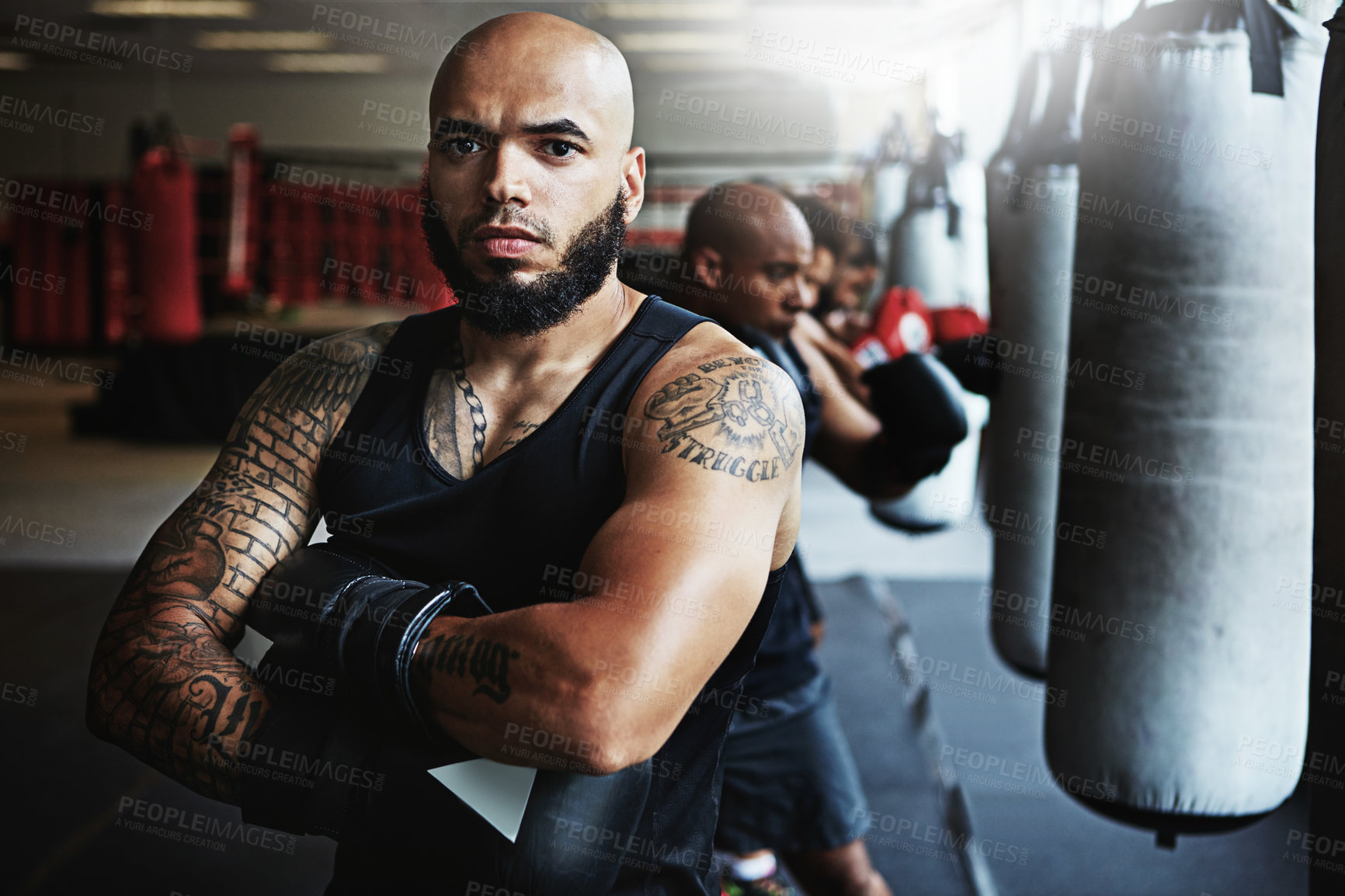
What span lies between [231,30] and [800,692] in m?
12.3

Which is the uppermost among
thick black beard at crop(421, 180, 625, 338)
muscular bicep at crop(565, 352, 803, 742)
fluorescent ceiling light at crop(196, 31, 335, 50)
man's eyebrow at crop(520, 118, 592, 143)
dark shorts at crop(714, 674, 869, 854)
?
fluorescent ceiling light at crop(196, 31, 335, 50)

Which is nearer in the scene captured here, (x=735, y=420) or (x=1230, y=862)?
(x=735, y=420)

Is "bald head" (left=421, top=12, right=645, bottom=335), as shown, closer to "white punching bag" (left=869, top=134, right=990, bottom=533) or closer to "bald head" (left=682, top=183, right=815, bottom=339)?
"bald head" (left=682, top=183, right=815, bottom=339)

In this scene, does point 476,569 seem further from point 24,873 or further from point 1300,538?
point 24,873

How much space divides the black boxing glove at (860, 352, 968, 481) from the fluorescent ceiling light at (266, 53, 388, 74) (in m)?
12.8

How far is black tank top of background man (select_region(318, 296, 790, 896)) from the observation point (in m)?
1.16

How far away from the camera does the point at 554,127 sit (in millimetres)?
1150

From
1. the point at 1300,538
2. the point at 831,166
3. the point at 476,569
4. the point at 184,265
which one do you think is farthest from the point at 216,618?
the point at 831,166

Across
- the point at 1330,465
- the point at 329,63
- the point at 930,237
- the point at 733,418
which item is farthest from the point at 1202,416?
the point at 329,63

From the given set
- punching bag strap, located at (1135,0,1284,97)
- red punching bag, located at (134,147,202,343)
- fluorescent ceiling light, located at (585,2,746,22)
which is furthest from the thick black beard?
fluorescent ceiling light, located at (585,2,746,22)

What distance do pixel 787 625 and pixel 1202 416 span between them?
1007 millimetres

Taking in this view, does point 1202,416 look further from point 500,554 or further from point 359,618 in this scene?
point 359,618

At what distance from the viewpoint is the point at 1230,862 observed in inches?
112

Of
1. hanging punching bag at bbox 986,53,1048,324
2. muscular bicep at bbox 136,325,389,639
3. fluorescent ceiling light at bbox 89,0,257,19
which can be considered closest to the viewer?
muscular bicep at bbox 136,325,389,639
